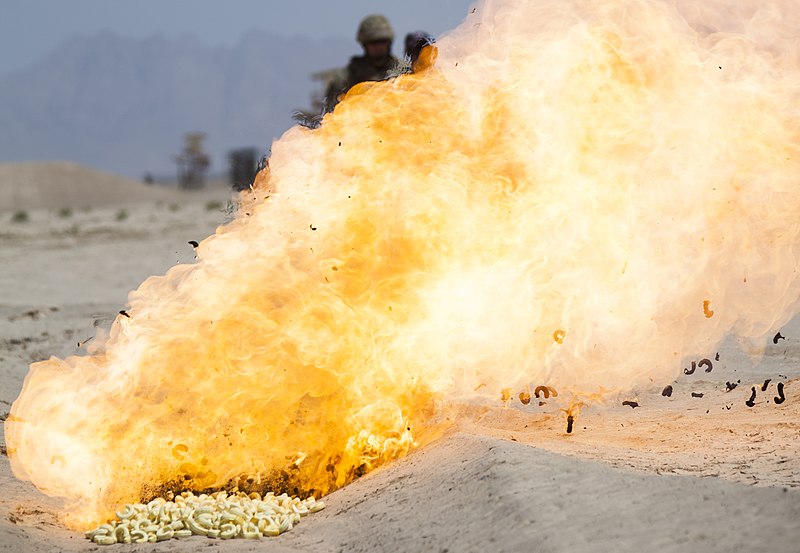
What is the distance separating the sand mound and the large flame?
4944 cm

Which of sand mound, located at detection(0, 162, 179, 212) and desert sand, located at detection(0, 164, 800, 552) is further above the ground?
sand mound, located at detection(0, 162, 179, 212)

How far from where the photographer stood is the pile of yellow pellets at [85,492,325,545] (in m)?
5.68

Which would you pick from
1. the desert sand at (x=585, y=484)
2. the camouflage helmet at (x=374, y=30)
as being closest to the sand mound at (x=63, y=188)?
the camouflage helmet at (x=374, y=30)

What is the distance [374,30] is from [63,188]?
173 feet

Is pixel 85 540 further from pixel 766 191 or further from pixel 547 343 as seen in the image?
pixel 766 191

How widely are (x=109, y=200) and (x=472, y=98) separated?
2081 inches

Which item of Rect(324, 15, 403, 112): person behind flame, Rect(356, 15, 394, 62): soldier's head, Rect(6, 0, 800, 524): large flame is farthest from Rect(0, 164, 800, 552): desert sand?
Rect(356, 15, 394, 62): soldier's head

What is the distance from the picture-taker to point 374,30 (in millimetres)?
10680

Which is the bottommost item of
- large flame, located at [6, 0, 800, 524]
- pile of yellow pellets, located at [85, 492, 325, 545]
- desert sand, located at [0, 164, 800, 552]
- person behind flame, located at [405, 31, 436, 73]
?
pile of yellow pellets, located at [85, 492, 325, 545]

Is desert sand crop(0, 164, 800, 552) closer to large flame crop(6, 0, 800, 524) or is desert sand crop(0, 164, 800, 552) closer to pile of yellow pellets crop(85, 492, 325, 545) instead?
pile of yellow pellets crop(85, 492, 325, 545)

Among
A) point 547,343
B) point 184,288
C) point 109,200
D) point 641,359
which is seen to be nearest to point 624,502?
point 547,343

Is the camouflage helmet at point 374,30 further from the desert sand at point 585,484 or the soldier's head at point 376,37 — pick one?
the desert sand at point 585,484

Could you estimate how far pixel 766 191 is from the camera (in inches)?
289

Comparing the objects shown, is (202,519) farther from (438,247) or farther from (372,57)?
(372,57)
